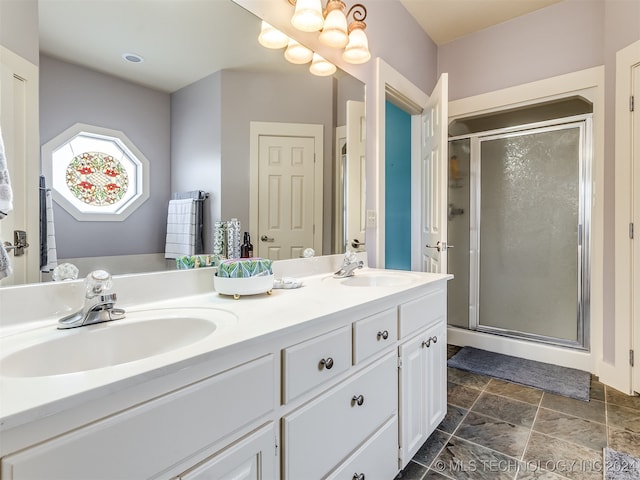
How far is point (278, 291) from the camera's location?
1301 mm

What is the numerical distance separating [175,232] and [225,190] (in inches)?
10.4

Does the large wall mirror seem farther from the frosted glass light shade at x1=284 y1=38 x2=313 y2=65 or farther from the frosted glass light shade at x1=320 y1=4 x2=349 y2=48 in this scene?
the frosted glass light shade at x1=320 y1=4 x2=349 y2=48

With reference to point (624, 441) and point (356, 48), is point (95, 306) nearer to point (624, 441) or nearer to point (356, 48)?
point (356, 48)

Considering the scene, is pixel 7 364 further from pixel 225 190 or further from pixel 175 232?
pixel 225 190

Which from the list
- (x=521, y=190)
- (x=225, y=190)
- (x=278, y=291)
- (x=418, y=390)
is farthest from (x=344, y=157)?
(x=521, y=190)

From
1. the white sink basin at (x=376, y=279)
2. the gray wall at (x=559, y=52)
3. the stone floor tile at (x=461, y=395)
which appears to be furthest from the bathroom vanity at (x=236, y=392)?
the gray wall at (x=559, y=52)

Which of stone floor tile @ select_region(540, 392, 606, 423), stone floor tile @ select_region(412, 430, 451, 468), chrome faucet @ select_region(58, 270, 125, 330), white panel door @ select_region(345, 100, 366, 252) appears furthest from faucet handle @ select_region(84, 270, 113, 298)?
stone floor tile @ select_region(540, 392, 606, 423)

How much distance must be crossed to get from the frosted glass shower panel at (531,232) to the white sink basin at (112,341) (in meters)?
2.80

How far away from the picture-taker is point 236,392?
0.71 meters

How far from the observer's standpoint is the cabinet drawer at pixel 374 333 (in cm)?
108

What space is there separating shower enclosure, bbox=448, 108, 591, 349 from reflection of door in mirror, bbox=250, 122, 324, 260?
1960 mm

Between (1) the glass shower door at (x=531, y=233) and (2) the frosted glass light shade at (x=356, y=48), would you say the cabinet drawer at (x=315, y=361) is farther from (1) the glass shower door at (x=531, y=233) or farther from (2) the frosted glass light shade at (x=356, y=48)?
(1) the glass shower door at (x=531, y=233)

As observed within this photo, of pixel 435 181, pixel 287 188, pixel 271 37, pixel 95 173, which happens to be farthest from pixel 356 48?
pixel 95 173

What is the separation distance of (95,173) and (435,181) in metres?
2.05
